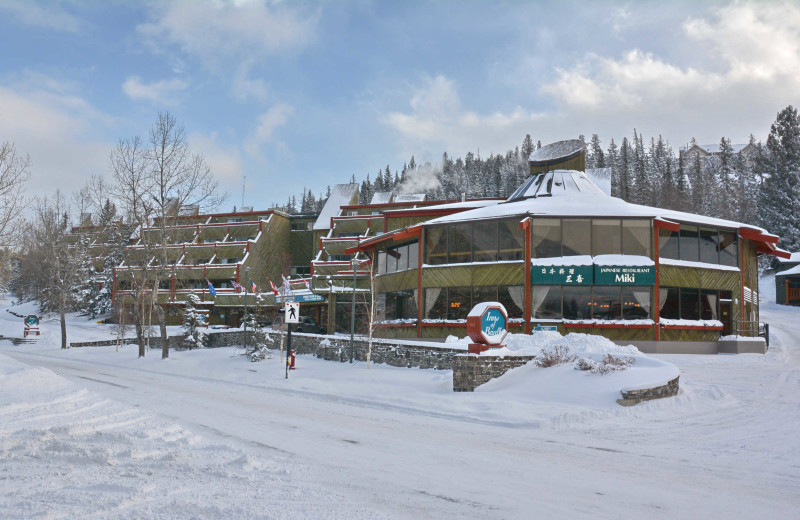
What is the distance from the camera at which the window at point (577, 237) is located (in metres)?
30.9

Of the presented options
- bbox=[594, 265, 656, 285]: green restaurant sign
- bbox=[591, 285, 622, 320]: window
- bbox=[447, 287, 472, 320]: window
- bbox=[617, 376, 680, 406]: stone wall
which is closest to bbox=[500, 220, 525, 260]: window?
bbox=[447, 287, 472, 320]: window

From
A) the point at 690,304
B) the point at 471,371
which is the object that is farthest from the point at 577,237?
the point at 471,371

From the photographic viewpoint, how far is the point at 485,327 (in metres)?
17.9

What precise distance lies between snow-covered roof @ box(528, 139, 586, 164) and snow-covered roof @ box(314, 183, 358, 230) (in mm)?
26338

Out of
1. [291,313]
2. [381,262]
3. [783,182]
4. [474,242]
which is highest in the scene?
[783,182]

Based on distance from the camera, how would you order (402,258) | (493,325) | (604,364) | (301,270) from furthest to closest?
(301,270)
(402,258)
(493,325)
(604,364)

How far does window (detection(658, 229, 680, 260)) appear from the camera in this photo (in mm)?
31062

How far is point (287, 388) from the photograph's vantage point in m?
19.5

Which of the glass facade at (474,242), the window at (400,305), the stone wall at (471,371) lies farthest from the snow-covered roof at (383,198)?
the stone wall at (471,371)

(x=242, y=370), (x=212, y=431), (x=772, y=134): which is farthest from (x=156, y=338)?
(x=772, y=134)

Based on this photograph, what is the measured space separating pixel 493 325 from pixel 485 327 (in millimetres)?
525

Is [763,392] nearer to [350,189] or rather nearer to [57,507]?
[57,507]

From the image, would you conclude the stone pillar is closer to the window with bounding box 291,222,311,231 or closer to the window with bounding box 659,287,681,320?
the window with bounding box 291,222,311,231

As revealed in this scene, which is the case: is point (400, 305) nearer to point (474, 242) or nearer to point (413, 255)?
point (413, 255)
